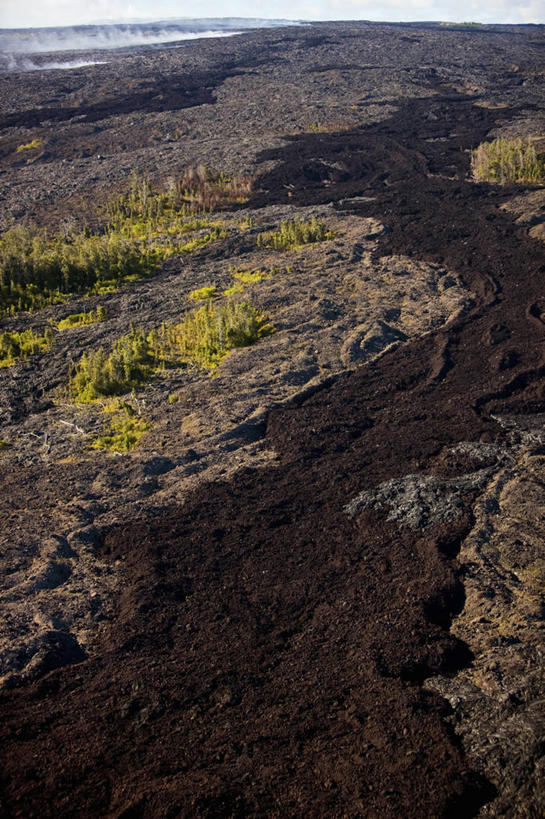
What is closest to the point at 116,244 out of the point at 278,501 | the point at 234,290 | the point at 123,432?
the point at 234,290

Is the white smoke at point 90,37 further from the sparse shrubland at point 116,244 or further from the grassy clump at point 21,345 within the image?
the grassy clump at point 21,345

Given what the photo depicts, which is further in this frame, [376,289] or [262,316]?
[376,289]

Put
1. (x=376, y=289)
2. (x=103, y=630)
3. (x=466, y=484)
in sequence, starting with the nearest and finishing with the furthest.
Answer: (x=103, y=630), (x=466, y=484), (x=376, y=289)

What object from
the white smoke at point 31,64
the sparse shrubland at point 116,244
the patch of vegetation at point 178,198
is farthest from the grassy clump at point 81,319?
the white smoke at point 31,64

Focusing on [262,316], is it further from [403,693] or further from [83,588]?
[403,693]

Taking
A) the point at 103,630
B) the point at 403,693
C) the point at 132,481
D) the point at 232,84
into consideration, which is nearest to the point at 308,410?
the point at 132,481

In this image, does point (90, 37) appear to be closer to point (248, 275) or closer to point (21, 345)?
point (248, 275)
